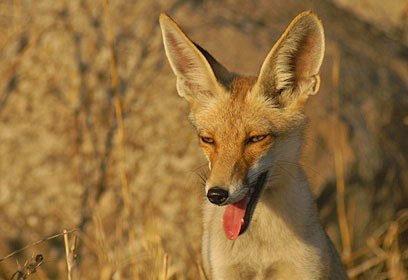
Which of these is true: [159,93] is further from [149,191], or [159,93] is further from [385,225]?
[385,225]

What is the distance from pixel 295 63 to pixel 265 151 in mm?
668

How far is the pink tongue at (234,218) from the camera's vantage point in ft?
13.5

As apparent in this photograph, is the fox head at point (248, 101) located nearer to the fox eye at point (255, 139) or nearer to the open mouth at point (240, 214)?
the fox eye at point (255, 139)

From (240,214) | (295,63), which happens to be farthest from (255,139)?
(295,63)

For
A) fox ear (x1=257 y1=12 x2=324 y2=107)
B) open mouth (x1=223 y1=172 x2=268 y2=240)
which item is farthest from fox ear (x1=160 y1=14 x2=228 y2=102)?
open mouth (x1=223 y1=172 x2=268 y2=240)

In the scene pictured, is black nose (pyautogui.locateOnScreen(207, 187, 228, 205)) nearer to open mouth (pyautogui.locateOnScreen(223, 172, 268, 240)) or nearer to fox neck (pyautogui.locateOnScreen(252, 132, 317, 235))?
open mouth (pyautogui.locateOnScreen(223, 172, 268, 240))

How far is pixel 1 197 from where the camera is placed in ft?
20.7

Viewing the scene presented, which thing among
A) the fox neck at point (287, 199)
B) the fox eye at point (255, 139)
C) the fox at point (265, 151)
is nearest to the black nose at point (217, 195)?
the fox at point (265, 151)

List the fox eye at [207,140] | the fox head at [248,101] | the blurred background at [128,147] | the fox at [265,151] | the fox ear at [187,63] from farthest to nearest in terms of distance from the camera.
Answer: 1. the blurred background at [128,147]
2. the fox ear at [187,63]
3. the fox eye at [207,140]
4. the fox at [265,151]
5. the fox head at [248,101]

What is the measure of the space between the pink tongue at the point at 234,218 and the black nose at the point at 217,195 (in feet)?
1.19

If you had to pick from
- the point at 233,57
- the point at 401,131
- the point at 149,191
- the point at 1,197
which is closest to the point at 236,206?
the point at 149,191

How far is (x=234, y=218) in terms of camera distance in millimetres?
4133

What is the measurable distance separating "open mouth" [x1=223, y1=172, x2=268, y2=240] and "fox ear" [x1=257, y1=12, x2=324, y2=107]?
2.18 feet

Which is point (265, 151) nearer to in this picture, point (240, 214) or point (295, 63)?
point (240, 214)
